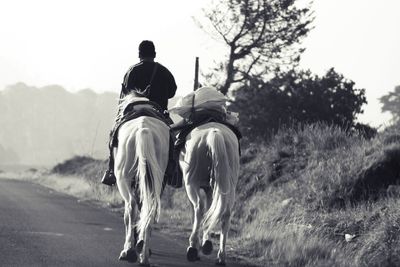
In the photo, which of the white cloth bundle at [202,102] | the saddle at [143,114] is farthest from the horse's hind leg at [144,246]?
the white cloth bundle at [202,102]

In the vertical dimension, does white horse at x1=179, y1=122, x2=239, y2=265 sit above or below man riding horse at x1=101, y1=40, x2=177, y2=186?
below

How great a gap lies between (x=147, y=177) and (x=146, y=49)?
240 centimetres

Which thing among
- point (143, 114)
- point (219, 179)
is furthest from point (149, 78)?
point (219, 179)

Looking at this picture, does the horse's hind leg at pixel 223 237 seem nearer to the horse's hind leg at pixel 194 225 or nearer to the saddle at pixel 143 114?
the horse's hind leg at pixel 194 225

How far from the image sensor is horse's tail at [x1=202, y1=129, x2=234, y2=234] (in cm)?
990

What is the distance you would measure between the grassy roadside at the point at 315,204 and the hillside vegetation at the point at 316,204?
0.02 metres

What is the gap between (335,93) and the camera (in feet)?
120

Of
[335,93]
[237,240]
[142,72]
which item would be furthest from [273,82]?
[142,72]

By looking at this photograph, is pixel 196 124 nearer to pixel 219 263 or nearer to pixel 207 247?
pixel 207 247

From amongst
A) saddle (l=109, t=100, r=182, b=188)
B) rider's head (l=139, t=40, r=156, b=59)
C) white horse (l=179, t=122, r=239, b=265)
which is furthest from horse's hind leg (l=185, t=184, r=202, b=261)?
rider's head (l=139, t=40, r=156, b=59)

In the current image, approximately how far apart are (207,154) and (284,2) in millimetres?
29752

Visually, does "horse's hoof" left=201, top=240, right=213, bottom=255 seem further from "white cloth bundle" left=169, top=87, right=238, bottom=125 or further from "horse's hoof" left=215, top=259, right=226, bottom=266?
"white cloth bundle" left=169, top=87, right=238, bottom=125

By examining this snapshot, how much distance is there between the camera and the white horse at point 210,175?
9922mm

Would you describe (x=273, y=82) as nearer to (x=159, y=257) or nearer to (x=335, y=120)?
(x=335, y=120)
